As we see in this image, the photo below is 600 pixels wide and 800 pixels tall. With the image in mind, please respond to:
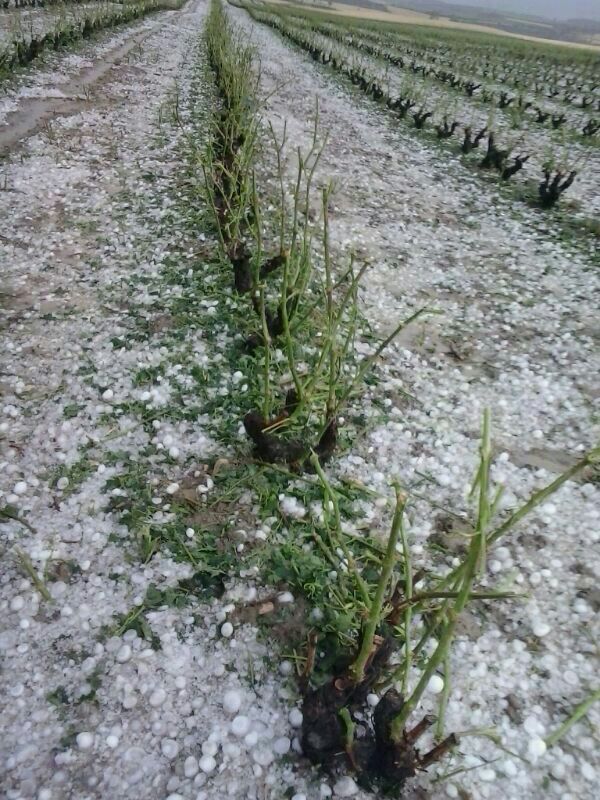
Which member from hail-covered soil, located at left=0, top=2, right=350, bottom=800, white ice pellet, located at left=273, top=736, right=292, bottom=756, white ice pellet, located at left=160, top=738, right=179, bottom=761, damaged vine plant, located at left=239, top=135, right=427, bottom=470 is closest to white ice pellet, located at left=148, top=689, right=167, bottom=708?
hail-covered soil, located at left=0, top=2, right=350, bottom=800

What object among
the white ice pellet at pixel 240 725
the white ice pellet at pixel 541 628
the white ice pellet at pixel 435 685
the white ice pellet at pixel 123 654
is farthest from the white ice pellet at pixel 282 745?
the white ice pellet at pixel 541 628

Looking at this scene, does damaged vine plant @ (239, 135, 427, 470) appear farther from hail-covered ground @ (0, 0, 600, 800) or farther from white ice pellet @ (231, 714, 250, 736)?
white ice pellet @ (231, 714, 250, 736)

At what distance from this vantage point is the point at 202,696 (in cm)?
317

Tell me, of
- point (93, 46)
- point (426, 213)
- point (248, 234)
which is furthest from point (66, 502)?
point (93, 46)

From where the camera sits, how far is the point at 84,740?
9.55 ft

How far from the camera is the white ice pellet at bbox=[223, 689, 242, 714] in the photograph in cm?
312

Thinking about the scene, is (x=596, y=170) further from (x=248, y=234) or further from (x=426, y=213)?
(x=248, y=234)

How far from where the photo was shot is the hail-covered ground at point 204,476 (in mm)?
2971

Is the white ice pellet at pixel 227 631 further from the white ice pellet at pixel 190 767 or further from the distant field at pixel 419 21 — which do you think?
the distant field at pixel 419 21

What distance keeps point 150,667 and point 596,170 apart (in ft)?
47.1

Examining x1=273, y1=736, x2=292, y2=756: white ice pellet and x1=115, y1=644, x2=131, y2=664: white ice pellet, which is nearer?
x1=273, y1=736, x2=292, y2=756: white ice pellet

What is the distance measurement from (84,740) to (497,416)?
439 cm

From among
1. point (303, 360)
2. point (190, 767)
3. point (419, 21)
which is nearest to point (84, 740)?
point (190, 767)

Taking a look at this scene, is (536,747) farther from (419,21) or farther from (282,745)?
(419,21)
